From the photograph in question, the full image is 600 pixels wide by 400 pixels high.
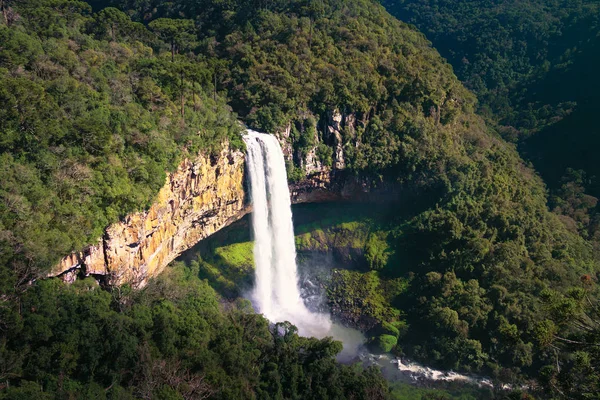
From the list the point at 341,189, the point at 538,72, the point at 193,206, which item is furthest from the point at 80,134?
the point at 538,72

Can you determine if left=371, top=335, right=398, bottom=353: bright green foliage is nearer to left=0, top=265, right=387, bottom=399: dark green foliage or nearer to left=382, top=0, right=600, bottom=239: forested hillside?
left=0, top=265, right=387, bottom=399: dark green foliage

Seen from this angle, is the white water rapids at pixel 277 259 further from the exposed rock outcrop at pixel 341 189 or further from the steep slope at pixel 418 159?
the exposed rock outcrop at pixel 341 189

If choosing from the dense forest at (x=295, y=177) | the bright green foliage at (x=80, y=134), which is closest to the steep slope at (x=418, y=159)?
the dense forest at (x=295, y=177)

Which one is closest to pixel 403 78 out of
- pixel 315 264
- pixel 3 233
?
pixel 315 264

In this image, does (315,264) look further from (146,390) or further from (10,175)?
(10,175)

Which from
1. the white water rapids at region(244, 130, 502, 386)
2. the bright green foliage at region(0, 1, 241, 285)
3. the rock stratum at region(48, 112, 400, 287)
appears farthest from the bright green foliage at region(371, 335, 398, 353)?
the bright green foliage at region(0, 1, 241, 285)

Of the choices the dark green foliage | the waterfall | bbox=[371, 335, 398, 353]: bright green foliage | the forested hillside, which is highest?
the forested hillside

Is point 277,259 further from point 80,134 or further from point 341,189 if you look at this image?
point 80,134
